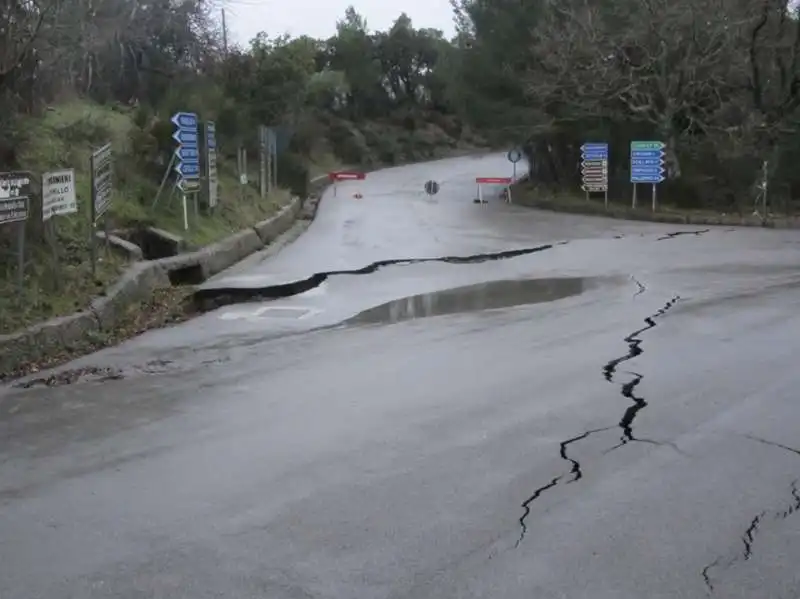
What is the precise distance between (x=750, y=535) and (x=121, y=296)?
8683mm

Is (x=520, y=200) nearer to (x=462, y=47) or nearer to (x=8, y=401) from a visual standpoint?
(x=462, y=47)

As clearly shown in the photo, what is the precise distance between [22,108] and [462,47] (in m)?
28.4

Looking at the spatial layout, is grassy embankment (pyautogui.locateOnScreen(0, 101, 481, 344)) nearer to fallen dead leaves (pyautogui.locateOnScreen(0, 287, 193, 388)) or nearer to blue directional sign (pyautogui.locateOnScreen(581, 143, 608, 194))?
fallen dead leaves (pyautogui.locateOnScreen(0, 287, 193, 388))

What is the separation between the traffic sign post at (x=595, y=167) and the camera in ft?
105

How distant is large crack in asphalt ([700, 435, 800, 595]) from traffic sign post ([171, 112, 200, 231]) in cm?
1327

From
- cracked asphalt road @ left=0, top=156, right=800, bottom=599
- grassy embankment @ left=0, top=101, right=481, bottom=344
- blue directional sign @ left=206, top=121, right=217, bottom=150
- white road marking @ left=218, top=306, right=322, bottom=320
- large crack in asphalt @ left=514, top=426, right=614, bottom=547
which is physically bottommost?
white road marking @ left=218, top=306, right=322, bottom=320

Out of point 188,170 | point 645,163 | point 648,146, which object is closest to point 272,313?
point 188,170

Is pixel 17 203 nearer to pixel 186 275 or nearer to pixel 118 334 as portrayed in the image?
pixel 118 334

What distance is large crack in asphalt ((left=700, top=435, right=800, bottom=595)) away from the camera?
4395mm

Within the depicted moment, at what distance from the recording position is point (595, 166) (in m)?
32.3

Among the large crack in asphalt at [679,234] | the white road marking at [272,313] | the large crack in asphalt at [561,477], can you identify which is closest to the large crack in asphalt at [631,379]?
the large crack in asphalt at [561,477]

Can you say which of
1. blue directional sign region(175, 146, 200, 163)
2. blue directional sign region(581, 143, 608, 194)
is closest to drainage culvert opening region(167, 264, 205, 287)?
blue directional sign region(175, 146, 200, 163)

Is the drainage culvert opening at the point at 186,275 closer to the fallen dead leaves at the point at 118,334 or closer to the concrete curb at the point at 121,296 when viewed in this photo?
the concrete curb at the point at 121,296

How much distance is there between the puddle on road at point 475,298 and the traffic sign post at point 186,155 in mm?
5761
